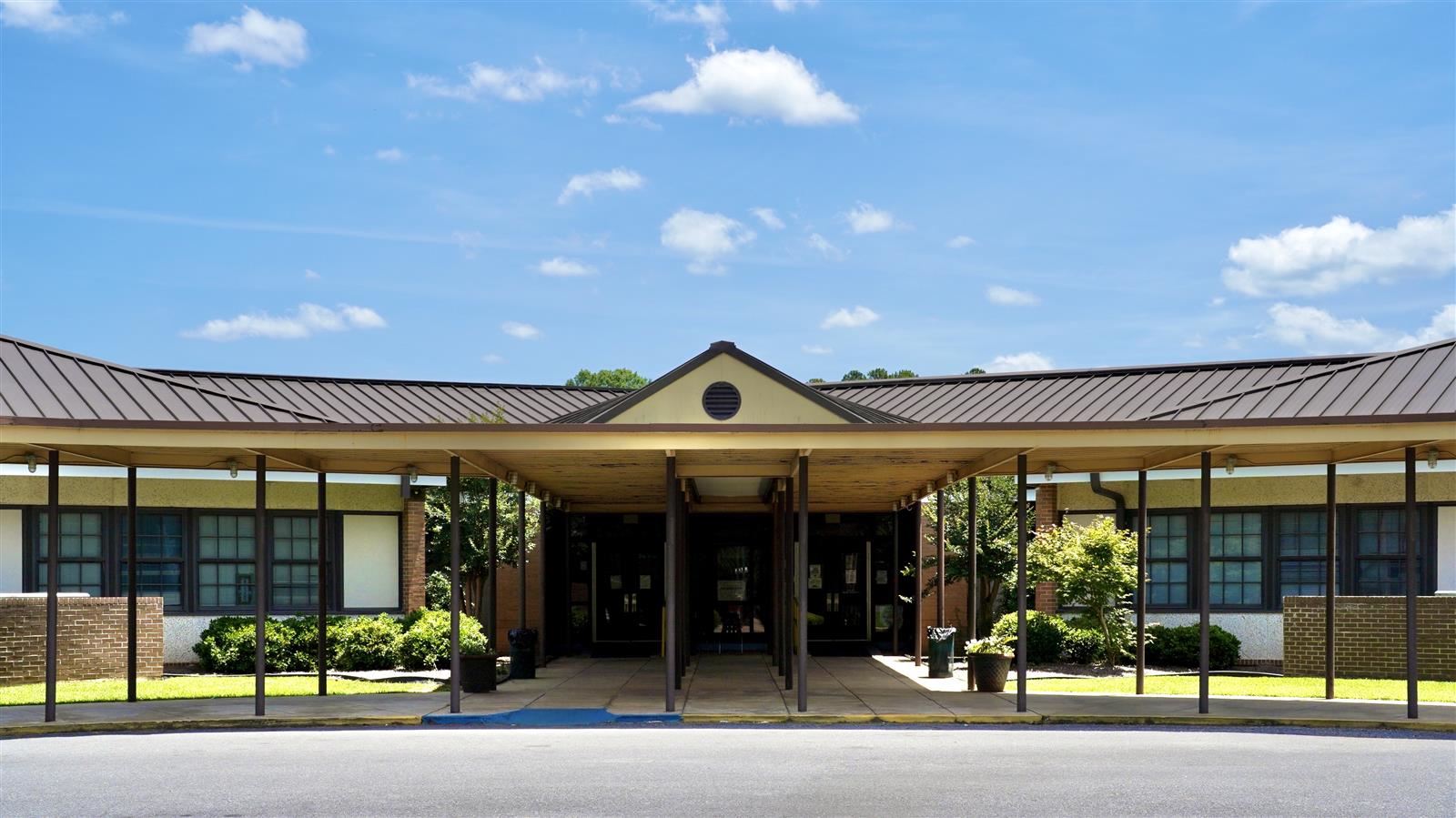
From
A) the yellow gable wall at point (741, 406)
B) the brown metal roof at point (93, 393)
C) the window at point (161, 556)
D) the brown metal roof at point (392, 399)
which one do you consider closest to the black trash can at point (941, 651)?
the yellow gable wall at point (741, 406)

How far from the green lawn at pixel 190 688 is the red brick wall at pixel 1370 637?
1441 centimetres

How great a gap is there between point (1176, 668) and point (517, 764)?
54.7ft

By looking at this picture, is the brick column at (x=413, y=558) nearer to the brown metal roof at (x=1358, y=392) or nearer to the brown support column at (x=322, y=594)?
the brown support column at (x=322, y=594)

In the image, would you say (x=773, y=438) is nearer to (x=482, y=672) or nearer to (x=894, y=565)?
(x=482, y=672)

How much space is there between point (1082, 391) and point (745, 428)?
14.5m

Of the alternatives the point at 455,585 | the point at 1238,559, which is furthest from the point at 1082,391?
the point at 455,585

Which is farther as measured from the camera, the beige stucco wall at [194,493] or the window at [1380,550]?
the window at [1380,550]

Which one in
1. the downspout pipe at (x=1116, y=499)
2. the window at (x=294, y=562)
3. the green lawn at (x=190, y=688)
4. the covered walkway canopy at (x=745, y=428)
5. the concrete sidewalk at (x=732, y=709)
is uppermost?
the covered walkway canopy at (x=745, y=428)

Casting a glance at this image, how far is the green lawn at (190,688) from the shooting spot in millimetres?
19734

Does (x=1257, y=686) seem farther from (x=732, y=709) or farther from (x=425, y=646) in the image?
(x=425, y=646)

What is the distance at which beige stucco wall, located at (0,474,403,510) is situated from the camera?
25000 millimetres

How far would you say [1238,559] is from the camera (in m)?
26.8

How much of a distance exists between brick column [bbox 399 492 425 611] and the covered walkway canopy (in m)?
1.90

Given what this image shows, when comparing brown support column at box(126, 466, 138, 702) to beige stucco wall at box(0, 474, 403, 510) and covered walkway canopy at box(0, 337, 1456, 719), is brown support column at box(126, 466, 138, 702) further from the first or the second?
beige stucco wall at box(0, 474, 403, 510)
